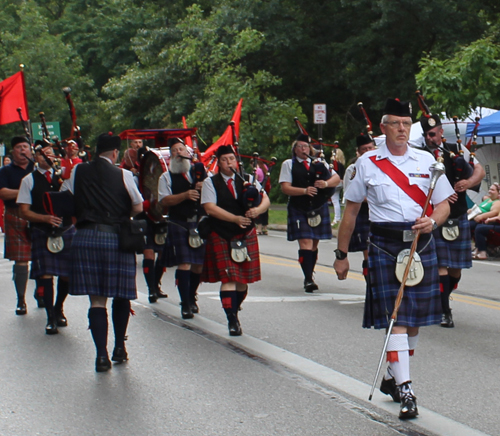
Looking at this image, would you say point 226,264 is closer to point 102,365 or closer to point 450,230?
point 102,365

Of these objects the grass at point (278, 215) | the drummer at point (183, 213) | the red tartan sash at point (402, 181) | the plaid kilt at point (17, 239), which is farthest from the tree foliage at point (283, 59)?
the red tartan sash at point (402, 181)

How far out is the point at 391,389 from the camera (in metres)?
5.31

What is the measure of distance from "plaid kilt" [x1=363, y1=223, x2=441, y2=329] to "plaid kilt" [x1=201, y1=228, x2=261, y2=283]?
245cm

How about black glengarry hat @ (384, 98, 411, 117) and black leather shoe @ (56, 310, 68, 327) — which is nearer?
black glengarry hat @ (384, 98, 411, 117)

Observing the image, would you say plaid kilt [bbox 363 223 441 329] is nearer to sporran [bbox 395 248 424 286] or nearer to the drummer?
sporran [bbox 395 248 424 286]

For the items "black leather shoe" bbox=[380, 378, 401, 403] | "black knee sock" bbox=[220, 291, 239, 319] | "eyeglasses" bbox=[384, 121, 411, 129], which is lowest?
"black leather shoe" bbox=[380, 378, 401, 403]

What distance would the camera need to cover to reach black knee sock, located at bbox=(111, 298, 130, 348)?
6.72m

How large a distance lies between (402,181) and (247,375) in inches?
72.3

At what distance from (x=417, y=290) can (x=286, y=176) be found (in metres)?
5.37

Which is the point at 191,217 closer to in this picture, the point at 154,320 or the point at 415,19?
the point at 154,320

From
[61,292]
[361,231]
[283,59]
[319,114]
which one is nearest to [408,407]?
[61,292]

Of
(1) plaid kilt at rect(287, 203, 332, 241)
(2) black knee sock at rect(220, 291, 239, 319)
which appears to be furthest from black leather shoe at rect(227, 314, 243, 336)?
(1) plaid kilt at rect(287, 203, 332, 241)

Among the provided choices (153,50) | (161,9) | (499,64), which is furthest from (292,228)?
(161,9)

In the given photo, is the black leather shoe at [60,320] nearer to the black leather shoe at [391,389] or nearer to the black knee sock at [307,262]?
the black knee sock at [307,262]
